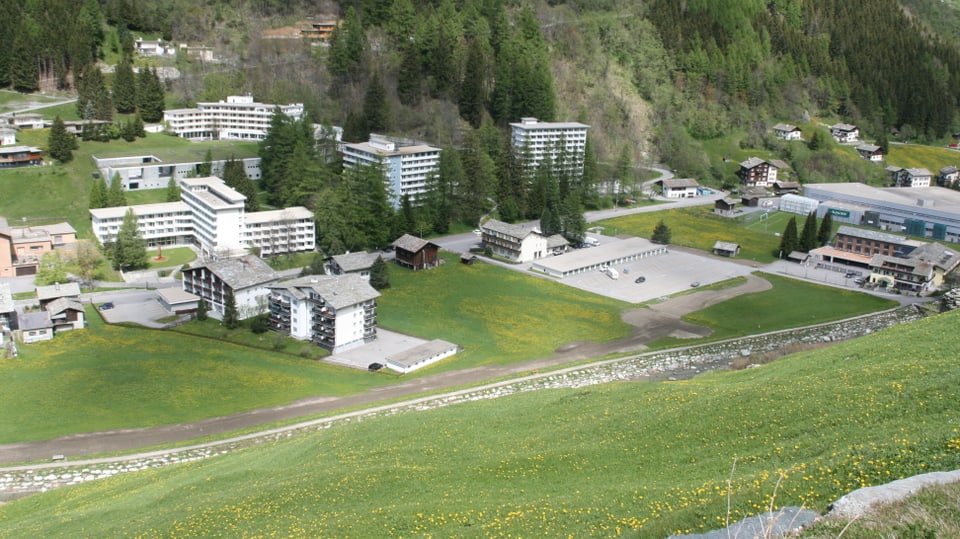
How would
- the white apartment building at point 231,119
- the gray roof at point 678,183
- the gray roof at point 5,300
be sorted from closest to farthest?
the gray roof at point 5,300, the white apartment building at point 231,119, the gray roof at point 678,183

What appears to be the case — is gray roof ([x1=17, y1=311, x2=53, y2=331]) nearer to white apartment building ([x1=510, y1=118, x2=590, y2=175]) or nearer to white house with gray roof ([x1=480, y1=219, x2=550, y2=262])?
white house with gray roof ([x1=480, y1=219, x2=550, y2=262])

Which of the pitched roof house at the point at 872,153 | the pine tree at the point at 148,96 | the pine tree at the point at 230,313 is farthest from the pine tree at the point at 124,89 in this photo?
the pitched roof house at the point at 872,153

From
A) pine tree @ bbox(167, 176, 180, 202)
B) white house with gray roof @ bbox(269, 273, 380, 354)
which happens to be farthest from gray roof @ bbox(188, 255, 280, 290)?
pine tree @ bbox(167, 176, 180, 202)

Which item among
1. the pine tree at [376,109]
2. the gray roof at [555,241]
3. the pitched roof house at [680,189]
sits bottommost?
the gray roof at [555,241]

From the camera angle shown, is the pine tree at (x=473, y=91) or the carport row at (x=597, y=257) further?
the pine tree at (x=473, y=91)

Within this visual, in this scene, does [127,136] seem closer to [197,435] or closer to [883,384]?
[197,435]

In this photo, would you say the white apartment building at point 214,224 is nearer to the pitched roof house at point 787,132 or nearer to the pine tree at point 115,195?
the pine tree at point 115,195

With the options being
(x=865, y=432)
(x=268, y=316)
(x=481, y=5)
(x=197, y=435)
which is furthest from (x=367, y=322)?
(x=481, y=5)

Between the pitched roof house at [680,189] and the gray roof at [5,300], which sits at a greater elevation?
the pitched roof house at [680,189]

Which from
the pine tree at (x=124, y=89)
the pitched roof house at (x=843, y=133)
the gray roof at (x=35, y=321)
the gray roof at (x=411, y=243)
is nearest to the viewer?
the gray roof at (x=35, y=321)
